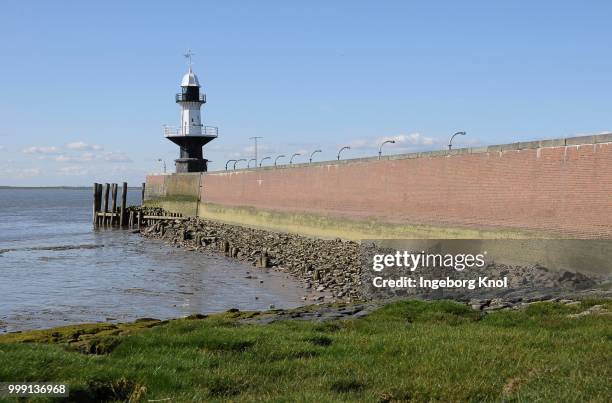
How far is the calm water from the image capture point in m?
19.4

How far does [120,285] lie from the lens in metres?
25.5

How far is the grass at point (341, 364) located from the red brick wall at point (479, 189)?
11.3 metres

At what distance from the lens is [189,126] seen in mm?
64000

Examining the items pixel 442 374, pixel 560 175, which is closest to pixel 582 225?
pixel 560 175

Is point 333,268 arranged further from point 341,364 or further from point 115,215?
point 115,215

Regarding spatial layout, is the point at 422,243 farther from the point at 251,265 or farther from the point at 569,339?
the point at 569,339

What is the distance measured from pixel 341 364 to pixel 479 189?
765 inches

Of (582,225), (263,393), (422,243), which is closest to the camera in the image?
(263,393)

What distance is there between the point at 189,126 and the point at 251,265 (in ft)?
116

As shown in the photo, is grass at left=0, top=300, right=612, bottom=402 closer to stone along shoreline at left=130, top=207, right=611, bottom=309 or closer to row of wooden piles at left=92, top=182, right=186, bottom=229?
stone along shoreline at left=130, top=207, right=611, bottom=309

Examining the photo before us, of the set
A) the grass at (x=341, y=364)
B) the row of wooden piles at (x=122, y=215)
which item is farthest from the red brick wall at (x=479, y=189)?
the row of wooden piles at (x=122, y=215)

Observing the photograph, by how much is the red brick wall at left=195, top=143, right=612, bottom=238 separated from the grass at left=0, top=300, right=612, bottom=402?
11.3 meters

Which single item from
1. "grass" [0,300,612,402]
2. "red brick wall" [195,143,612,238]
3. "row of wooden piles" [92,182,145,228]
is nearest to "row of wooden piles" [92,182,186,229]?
"row of wooden piles" [92,182,145,228]

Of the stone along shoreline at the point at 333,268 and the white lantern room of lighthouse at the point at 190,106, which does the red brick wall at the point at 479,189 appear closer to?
the stone along shoreline at the point at 333,268
